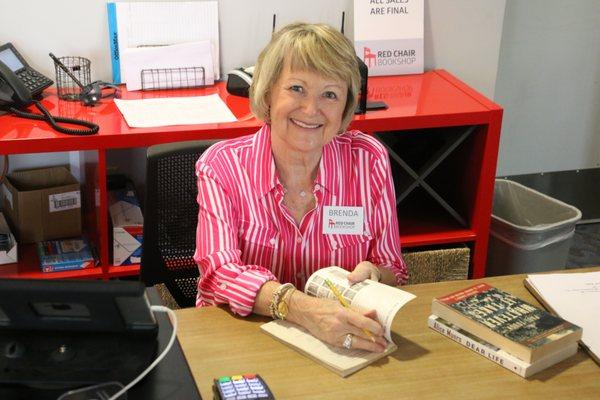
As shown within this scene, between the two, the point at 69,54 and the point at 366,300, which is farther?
the point at 69,54

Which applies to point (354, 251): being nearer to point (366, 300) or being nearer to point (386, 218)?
point (386, 218)

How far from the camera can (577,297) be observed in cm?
179

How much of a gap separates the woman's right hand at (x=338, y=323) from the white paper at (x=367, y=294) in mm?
16

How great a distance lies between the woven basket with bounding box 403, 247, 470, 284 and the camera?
2939 mm

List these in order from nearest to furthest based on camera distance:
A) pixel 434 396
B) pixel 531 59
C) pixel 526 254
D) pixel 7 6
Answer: pixel 434 396 < pixel 7 6 < pixel 526 254 < pixel 531 59

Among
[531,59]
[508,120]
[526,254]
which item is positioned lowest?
[526,254]

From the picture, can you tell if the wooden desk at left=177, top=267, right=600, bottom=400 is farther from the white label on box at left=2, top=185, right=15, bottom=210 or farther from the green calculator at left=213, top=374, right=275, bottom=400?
the white label on box at left=2, top=185, right=15, bottom=210

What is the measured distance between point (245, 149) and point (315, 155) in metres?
0.17

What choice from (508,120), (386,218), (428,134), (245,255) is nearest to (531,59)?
(508,120)

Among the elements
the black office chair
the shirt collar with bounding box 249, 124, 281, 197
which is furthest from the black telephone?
the shirt collar with bounding box 249, 124, 281, 197

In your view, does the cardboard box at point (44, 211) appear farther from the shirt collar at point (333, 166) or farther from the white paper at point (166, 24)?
the shirt collar at point (333, 166)

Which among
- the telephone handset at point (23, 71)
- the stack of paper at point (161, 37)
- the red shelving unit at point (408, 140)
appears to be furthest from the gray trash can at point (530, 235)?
the telephone handset at point (23, 71)

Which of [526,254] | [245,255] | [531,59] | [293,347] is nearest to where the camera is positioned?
[293,347]

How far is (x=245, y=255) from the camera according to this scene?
1.92 m
